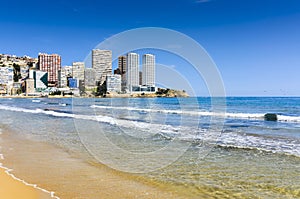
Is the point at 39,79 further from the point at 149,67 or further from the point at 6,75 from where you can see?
the point at 149,67

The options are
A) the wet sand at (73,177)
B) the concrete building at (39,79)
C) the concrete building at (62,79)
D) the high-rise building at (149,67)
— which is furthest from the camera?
the concrete building at (39,79)

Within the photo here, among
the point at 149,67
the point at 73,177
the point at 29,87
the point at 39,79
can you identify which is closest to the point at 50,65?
the point at 39,79

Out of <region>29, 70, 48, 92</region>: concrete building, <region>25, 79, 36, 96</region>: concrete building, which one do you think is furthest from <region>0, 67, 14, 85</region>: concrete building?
<region>25, 79, 36, 96</region>: concrete building

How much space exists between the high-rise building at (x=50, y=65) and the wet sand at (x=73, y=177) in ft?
576

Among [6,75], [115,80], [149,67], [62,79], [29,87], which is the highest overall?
[6,75]

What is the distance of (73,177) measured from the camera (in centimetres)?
601

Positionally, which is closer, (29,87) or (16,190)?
(16,190)

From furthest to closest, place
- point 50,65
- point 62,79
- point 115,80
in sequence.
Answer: point 50,65
point 62,79
point 115,80

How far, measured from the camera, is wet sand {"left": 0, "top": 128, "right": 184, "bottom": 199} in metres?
5.02

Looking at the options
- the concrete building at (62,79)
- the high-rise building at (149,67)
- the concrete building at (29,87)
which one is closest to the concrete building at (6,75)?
the concrete building at (29,87)

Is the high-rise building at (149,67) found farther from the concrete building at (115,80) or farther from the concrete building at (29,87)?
the concrete building at (29,87)

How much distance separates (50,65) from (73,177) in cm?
19279

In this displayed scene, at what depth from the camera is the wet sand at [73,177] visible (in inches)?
198

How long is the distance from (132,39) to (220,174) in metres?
4.82
